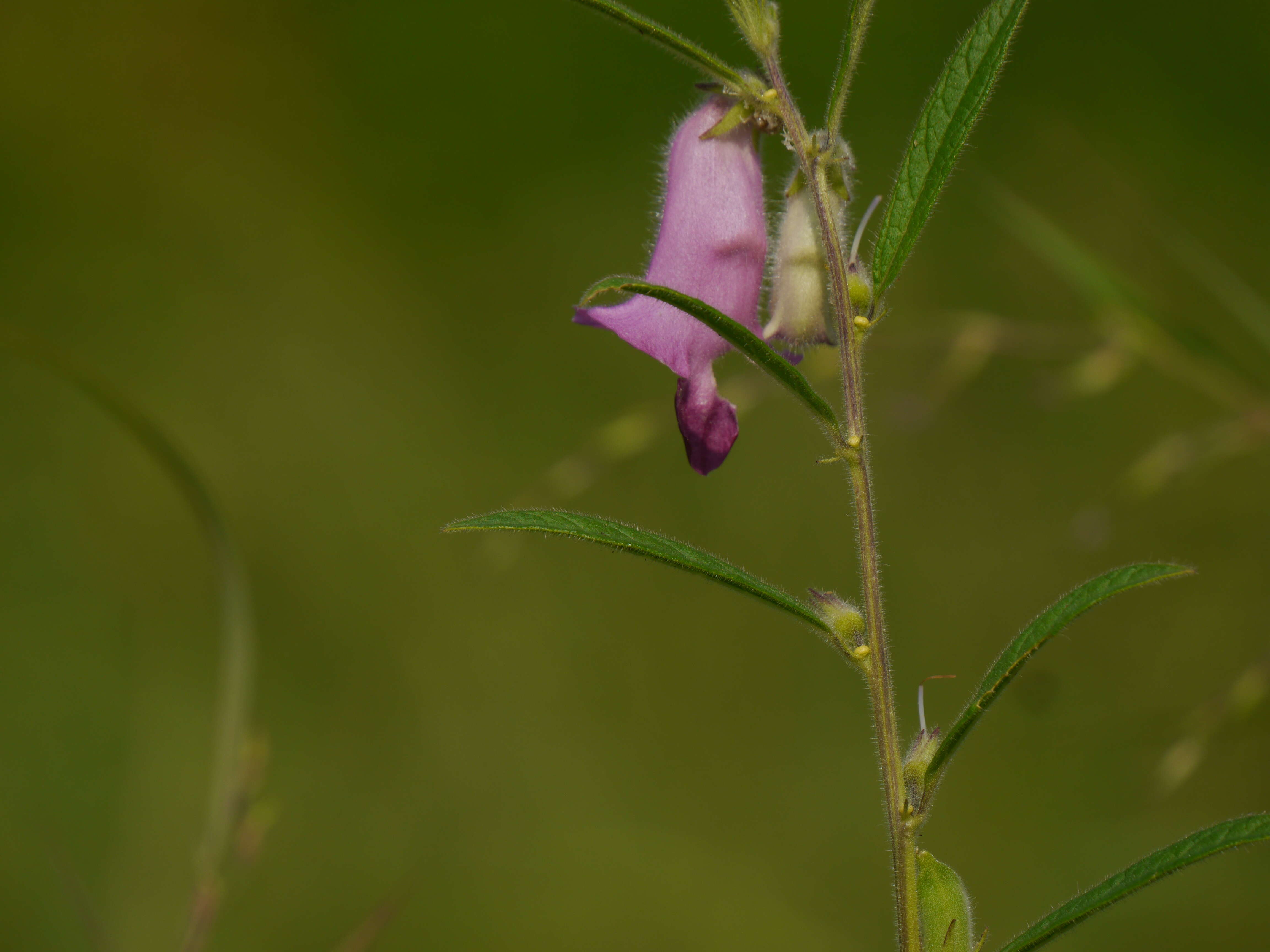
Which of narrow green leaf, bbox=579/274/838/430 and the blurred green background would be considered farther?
the blurred green background

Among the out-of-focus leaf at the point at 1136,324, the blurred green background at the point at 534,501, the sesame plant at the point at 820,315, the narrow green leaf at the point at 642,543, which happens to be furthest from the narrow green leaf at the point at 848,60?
the blurred green background at the point at 534,501

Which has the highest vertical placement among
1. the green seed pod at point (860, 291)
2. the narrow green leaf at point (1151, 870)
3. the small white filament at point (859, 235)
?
the small white filament at point (859, 235)

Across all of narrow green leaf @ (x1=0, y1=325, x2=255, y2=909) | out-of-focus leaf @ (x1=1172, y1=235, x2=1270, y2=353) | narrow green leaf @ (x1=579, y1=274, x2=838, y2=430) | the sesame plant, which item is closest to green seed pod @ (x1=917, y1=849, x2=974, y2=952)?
the sesame plant

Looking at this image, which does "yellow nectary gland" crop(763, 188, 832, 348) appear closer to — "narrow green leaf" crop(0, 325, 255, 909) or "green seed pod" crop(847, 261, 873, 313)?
"green seed pod" crop(847, 261, 873, 313)

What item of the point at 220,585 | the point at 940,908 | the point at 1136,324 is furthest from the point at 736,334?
the point at 1136,324

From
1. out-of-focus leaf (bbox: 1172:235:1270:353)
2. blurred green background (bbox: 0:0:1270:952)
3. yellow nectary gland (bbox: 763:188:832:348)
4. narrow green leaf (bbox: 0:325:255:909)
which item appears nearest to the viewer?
yellow nectary gland (bbox: 763:188:832:348)

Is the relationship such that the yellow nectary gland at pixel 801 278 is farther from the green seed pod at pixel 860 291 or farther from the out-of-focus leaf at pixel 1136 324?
the out-of-focus leaf at pixel 1136 324

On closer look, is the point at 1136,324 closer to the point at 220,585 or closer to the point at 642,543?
the point at 642,543
